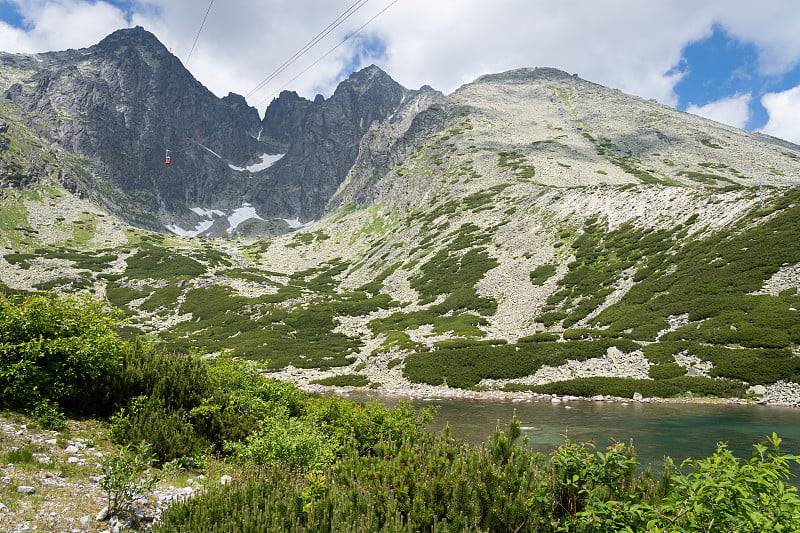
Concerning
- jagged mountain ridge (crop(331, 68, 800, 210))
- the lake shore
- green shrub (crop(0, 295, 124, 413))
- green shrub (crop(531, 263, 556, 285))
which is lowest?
the lake shore

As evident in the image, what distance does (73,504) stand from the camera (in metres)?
6.26

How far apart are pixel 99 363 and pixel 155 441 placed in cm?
261

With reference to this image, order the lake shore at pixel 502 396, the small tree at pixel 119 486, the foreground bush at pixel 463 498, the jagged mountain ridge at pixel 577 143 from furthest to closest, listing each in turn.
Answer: the jagged mountain ridge at pixel 577 143 → the lake shore at pixel 502 396 → the small tree at pixel 119 486 → the foreground bush at pixel 463 498

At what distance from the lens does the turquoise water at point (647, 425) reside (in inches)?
581

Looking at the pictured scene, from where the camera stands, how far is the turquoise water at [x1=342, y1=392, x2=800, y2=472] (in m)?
14.8

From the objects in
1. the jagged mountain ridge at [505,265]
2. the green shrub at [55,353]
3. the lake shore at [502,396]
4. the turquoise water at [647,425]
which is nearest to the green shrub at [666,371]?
the jagged mountain ridge at [505,265]

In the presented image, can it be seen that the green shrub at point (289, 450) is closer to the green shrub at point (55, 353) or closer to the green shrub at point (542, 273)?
the green shrub at point (55, 353)

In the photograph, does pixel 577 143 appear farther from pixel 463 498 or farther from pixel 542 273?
pixel 463 498

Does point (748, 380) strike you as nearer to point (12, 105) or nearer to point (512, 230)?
point (512, 230)

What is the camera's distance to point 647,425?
59.3 ft

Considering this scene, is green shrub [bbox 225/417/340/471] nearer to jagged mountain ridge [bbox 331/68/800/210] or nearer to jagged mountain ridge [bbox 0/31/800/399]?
jagged mountain ridge [bbox 0/31/800/399]

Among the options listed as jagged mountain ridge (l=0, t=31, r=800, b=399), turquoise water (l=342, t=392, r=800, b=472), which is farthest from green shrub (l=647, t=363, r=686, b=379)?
turquoise water (l=342, t=392, r=800, b=472)

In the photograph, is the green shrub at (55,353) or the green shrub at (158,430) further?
the green shrub at (158,430)

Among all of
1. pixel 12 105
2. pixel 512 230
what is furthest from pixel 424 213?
pixel 12 105
